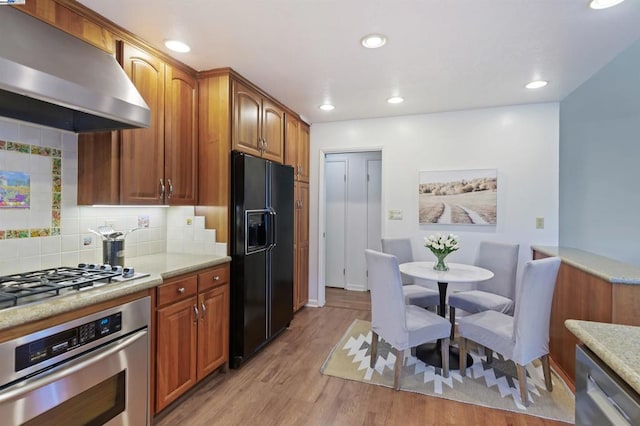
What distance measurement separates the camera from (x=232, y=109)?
261 centimetres

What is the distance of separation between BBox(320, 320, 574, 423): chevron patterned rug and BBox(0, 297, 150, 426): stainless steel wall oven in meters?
1.44

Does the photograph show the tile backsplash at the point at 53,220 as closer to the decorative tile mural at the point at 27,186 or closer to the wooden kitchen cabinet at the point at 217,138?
the decorative tile mural at the point at 27,186

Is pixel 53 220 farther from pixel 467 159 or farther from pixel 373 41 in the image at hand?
pixel 467 159

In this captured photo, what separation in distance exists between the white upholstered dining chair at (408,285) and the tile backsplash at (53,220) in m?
1.79

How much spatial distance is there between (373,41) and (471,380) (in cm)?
257

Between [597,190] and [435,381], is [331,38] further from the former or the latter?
[597,190]

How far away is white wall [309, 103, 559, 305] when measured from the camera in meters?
3.38

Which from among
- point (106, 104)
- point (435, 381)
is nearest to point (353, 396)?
point (435, 381)

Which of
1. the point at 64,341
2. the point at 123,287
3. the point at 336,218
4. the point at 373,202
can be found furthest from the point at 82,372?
the point at 373,202

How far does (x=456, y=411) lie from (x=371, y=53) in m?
2.51

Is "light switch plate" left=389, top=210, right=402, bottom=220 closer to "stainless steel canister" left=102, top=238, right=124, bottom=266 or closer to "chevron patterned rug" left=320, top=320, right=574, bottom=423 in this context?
"chevron patterned rug" left=320, top=320, right=574, bottom=423

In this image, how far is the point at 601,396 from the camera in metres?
0.96

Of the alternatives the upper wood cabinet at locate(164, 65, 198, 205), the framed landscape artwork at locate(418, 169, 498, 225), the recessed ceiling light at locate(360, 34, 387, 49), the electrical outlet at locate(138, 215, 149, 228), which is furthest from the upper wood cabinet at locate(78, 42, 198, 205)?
the framed landscape artwork at locate(418, 169, 498, 225)

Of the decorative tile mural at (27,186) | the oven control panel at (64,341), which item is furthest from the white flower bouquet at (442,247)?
the decorative tile mural at (27,186)
